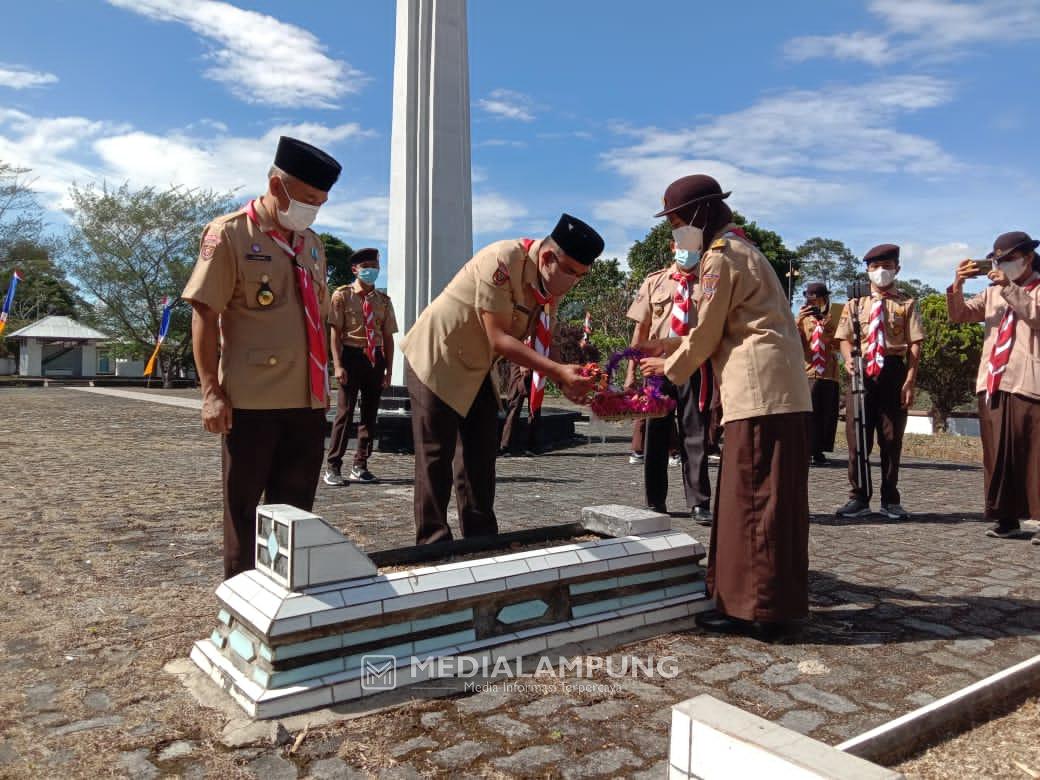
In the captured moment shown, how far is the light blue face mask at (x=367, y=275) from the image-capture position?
25.6 feet

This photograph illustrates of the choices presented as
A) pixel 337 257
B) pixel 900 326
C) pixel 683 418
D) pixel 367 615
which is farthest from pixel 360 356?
pixel 337 257

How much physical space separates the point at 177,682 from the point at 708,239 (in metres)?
2.76

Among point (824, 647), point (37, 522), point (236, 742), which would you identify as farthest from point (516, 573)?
point (37, 522)

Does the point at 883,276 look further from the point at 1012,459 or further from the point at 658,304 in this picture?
the point at 658,304

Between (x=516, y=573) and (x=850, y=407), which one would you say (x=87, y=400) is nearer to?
(x=850, y=407)

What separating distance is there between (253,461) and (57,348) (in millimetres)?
49798

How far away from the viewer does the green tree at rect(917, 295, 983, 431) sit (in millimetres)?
21234

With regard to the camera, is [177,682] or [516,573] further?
[516,573]

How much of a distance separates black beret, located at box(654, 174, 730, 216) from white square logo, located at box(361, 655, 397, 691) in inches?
88.5

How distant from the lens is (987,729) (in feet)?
8.48

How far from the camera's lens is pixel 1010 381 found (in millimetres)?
5590

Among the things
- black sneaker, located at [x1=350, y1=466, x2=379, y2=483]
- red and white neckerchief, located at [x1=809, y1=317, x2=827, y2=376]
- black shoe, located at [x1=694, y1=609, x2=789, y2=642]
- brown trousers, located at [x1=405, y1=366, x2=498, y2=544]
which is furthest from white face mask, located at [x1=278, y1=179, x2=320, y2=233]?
red and white neckerchief, located at [x1=809, y1=317, x2=827, y2=376]

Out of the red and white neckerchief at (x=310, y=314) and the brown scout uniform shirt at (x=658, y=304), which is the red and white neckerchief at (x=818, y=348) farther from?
the red and white neckerchief at (x=310, y=314)

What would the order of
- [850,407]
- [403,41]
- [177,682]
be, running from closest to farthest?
[177,682]
[850,407]
[403,41]
